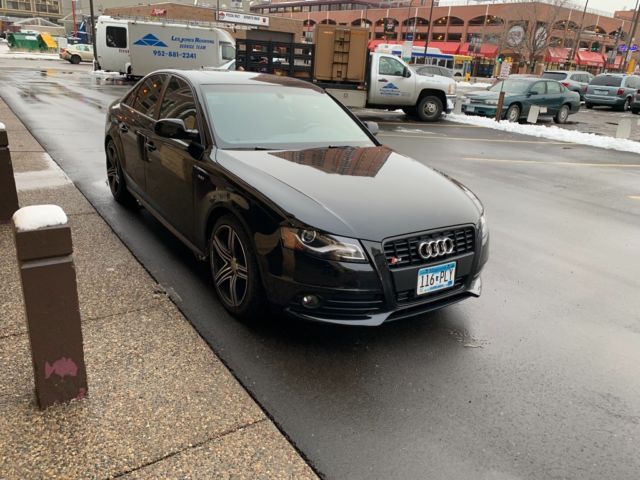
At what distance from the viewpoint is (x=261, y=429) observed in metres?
2.57

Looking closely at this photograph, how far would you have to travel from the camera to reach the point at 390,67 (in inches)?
665

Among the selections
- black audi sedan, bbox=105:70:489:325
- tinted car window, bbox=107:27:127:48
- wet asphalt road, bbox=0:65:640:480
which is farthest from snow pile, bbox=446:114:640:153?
tinted car window, bbox=107:27:127:48

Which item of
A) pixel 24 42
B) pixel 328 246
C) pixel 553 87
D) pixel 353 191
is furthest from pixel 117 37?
pixel 24 42

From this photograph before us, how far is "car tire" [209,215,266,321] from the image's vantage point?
331cm

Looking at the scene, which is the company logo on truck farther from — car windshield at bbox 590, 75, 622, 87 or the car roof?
the car roof

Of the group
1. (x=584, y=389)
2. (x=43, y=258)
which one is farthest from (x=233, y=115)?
(x=584, y=389)

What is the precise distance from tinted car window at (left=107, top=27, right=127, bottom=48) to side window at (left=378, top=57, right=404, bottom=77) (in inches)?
596

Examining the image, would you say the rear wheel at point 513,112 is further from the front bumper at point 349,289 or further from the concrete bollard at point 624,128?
the front bumper at point 349,289

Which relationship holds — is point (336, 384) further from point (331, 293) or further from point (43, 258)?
point (43, 258)

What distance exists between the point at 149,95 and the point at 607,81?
27820 mm

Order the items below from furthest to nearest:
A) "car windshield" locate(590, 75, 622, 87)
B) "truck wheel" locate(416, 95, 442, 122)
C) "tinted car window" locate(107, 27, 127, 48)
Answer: "car windshield" locate(590, 75, 622, 87), "tinted car window" locate(107, 27, 127, 48), "truck wheel" locate(416, 95, 442, 122)

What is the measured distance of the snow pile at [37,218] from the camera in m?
2.24

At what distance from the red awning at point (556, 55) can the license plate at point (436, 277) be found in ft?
230

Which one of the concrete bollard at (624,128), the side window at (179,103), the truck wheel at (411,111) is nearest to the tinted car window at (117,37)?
the truck wheel at (411,111)
